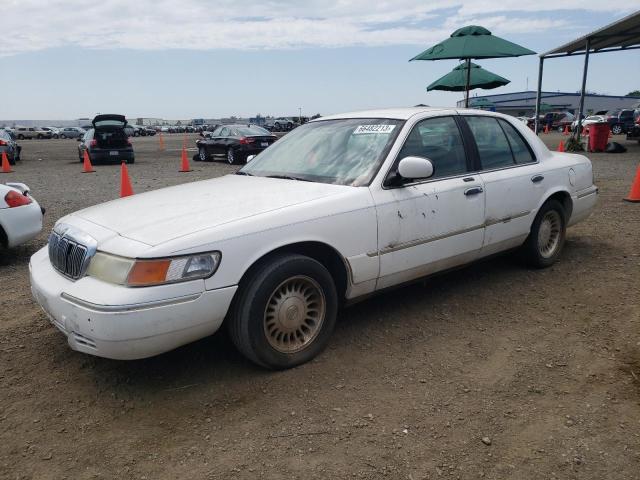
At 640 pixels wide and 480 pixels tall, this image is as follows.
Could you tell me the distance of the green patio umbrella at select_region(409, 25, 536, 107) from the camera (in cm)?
1128

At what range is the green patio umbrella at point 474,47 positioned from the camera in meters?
11.3

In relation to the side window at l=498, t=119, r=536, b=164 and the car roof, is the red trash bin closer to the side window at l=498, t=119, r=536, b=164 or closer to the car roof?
the side window at l=498, t=119, r=536, b=164

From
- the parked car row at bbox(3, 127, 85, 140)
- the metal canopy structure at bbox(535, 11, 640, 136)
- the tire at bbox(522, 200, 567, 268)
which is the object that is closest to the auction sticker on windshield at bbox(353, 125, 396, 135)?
the tire at bbox(522, 200, 567, 268)

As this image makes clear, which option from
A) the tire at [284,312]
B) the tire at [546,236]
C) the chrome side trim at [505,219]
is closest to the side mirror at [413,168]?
the tire at [284,312]

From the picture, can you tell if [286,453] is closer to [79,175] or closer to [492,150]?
[492,150]

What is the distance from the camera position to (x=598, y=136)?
17.3m

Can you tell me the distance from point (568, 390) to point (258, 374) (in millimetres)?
1769

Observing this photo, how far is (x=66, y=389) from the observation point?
3078 millimetres

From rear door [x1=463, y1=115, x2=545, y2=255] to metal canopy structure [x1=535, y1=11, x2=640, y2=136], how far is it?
39.6 ft

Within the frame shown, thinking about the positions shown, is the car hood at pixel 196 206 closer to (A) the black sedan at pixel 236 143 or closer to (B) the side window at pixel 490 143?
(B) the side window at pixel 490 143

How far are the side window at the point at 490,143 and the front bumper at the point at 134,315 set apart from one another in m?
2.54

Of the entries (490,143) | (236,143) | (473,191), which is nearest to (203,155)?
(236,143)

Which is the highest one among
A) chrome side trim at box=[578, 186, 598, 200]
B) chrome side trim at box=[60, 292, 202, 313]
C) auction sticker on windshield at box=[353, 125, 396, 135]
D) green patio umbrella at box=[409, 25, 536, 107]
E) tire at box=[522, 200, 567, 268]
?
green patio umbrella at box=[409, 25, 536, 107]

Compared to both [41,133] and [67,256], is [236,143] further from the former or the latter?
[41,133]
